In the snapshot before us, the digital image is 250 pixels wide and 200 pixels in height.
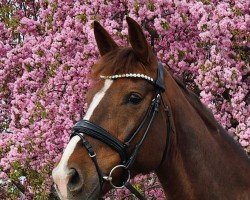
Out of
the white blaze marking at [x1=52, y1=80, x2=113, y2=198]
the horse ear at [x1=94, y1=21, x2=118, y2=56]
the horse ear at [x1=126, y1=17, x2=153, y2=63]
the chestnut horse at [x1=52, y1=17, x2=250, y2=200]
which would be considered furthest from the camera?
the horse ear at [x1=94, y1=21, x2=118, y2=56]

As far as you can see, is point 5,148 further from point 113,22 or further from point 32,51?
point 113,22

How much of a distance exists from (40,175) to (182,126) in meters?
5.03

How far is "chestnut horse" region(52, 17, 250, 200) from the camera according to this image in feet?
10.5

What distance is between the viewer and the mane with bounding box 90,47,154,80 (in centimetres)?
347

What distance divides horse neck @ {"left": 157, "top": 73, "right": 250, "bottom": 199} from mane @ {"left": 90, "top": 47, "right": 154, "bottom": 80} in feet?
0.77

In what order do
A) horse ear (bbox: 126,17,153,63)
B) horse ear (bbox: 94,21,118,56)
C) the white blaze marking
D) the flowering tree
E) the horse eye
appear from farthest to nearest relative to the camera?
the flowering tree, horse ear (bbox: 94,21,118,56), horse ear (bbox: 126,17,153,63), the horse eye, the white blaze marking

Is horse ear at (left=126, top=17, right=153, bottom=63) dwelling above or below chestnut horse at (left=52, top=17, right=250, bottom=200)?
above

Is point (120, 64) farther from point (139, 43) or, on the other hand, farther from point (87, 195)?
point (87, 195)

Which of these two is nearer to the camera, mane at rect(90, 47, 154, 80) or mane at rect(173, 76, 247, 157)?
mane at rect(90, 47, 154, 80)

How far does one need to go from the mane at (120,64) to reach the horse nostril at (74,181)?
0.72 m

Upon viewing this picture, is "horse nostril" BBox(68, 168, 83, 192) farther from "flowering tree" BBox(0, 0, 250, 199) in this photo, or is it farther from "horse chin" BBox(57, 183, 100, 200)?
"flowering tree" BBox(0, 0, 250, 199)

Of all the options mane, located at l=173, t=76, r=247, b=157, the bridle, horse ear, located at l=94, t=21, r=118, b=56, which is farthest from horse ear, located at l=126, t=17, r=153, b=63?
mane, located at l=173, t=76, r=247, b=157

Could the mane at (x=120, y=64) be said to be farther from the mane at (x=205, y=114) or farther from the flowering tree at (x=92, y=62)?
the flowering tree at (x=92, y=62)

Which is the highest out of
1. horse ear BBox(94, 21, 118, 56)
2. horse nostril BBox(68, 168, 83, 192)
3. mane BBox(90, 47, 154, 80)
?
horse ear BBox(94, 21, 118, 56)
